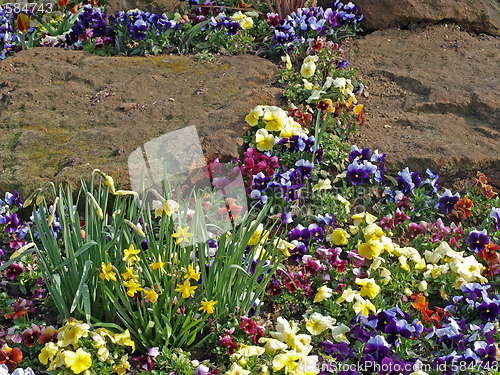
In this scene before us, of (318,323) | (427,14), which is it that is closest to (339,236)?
(318,323)

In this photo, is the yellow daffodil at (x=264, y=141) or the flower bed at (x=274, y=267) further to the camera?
the yellow daffodil at (x=264, y=141)

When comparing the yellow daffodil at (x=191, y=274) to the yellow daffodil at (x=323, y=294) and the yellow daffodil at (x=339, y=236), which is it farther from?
the yellow daffodil at (x=339, y=236)

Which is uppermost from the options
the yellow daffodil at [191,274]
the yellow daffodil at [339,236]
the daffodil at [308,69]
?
the daffodil at [308,69]

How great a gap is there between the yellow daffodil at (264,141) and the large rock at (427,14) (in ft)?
6.49

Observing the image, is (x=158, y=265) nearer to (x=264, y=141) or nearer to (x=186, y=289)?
(x=186, y=289)

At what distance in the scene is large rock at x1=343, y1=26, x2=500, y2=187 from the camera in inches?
129

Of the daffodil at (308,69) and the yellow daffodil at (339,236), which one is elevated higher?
the daffodil at (308,69)

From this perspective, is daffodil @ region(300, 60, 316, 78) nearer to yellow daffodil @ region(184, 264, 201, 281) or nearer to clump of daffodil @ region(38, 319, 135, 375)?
yellow daffodil @ region(184, 264, 201, 281)

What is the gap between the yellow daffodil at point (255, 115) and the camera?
3.24m

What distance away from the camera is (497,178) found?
3.24 meters

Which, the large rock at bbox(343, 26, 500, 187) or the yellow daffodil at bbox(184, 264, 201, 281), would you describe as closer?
the yellow daffodil at bbox(184, 264, 201, 281)

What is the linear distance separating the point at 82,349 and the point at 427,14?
12.8 feet
